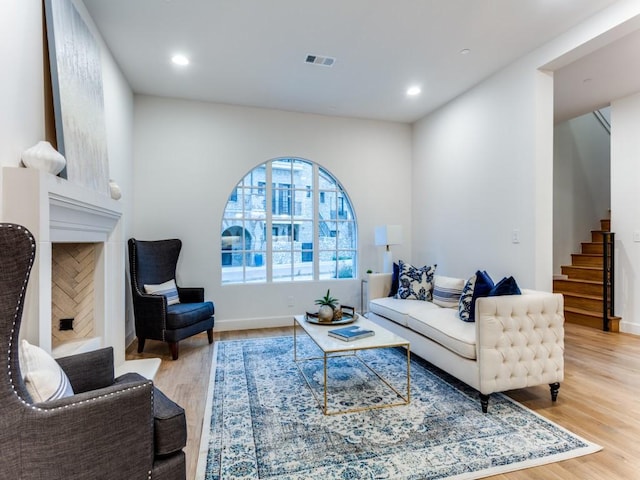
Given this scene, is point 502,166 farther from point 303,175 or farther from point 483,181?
point 303,175

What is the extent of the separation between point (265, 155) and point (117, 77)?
6.13 ft

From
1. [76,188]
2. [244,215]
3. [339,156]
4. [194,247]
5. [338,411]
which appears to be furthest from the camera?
[339,156]

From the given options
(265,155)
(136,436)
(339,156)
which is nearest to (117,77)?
(265,155)

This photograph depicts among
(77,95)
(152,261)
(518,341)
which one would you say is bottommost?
(518,341)

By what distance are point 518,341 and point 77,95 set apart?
345 centimetres

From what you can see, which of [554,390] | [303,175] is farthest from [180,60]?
[554,390]

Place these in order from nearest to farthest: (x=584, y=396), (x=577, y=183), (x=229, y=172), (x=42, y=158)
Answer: (x=42, y=158) → (x=584, y=396) → (x=229, y=172) → (x=577, y=183)

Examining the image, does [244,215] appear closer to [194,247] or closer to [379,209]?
[194,247]

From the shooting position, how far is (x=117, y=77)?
11.5ft

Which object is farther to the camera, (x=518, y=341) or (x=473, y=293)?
(x=473, y=293)

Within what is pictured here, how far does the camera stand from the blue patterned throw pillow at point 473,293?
8.95ft

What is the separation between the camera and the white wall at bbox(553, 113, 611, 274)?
560 cm

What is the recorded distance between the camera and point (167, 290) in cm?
376

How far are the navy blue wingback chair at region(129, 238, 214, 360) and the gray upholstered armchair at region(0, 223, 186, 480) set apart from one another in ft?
7.21
